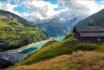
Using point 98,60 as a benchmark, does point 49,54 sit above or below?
below

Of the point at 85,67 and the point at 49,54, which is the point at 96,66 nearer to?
the point at 85,67

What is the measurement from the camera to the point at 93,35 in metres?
127

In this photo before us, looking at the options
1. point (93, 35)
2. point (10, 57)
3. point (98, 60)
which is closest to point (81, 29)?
point (93, 35)

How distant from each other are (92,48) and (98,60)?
35.6 m

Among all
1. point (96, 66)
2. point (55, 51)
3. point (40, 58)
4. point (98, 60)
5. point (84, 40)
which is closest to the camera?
point (96, 66)

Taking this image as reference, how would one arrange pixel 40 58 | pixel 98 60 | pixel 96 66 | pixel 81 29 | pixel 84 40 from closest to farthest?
1. pixel 96 66
2. pixel 98 60
3. pixel 40 58
4. pixel 84 40
5. pixel 81 29

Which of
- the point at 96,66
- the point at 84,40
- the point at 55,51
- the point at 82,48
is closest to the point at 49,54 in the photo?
the point at 55,51

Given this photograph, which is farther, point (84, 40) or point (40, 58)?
point (84, 40)

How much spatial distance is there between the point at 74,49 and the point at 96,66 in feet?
136

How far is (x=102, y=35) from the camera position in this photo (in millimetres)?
127188

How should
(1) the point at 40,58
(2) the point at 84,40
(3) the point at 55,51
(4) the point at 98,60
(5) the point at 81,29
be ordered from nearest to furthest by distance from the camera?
(4) the point at 98,60, (1) the point at 40,58, (3) the point at 55,51, (2) the point at 84,40, (5) the point at 81,29

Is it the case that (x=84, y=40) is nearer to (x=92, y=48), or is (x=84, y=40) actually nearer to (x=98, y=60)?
→ (x=92, y=48)

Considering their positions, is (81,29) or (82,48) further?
(81,29)

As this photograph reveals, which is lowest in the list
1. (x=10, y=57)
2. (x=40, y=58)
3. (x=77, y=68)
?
(x=10, y=57)
